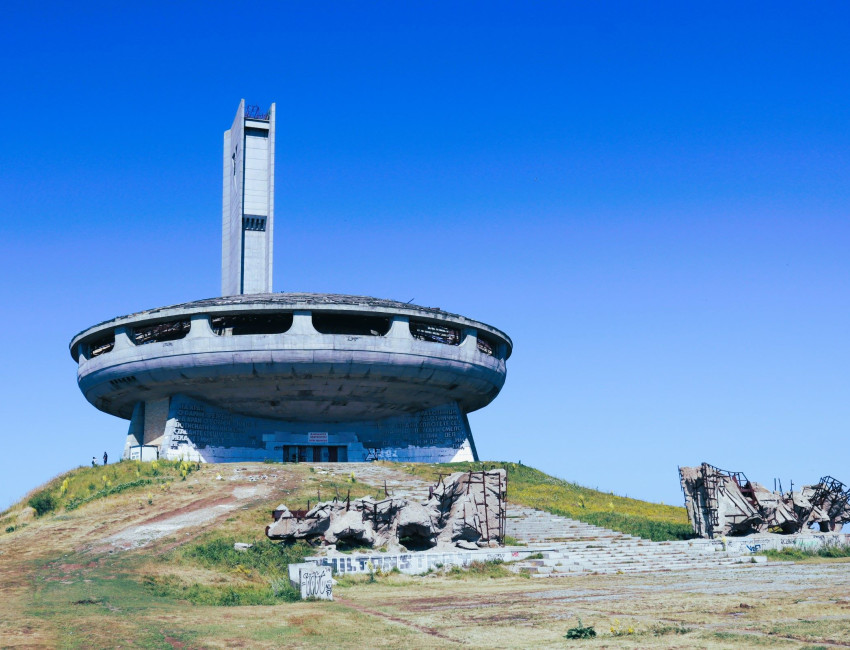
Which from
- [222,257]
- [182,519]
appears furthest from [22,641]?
[222,257]

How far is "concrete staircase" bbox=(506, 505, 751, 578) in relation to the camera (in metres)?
25.8

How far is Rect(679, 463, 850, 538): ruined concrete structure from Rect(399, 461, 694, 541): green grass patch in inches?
59.7

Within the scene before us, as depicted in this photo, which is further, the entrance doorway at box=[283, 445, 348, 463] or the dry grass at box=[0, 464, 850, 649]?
the entrance doorway at box=[283, 445, 348, 463]

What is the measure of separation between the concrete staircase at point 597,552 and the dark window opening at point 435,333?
1959cm

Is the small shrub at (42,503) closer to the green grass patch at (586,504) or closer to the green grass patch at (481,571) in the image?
the green grass patch at (586,504)

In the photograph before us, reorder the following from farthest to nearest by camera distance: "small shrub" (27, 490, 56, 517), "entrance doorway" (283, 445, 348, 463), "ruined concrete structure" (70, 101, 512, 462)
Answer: "entrance doorway" (283, 445, 348, 463)
"ruined concrete structure" (70, 101, 512, 462)
"small shrub" (27, 490, 56, 517)

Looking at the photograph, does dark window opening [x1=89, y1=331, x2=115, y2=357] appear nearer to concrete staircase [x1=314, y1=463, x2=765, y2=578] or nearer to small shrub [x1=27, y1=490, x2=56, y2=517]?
small shrub [x1=27, y1=490, x2=56, y2=517]

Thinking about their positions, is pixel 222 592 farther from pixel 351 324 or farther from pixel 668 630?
pixel 351 324

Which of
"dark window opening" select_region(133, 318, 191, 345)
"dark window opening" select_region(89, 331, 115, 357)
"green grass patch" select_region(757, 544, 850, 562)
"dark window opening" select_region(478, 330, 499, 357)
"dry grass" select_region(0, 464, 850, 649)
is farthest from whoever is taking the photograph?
"dark window opening" select_region(478, 330, 499, 357)

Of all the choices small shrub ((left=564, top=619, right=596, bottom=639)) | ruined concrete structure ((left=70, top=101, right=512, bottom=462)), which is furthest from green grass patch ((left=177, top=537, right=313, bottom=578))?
ruined concrete structure ((left=70, top=101, right=512, bottom=462))

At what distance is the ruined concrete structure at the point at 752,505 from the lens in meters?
31.0

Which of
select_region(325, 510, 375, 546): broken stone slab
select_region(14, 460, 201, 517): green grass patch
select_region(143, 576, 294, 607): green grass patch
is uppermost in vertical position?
select_region(14, 460, 201, 517): green grass patch

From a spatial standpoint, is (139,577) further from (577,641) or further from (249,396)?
(249,396)

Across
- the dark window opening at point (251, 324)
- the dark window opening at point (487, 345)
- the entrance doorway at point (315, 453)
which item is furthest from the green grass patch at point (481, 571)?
the entrance doorway at point (315, 453)
